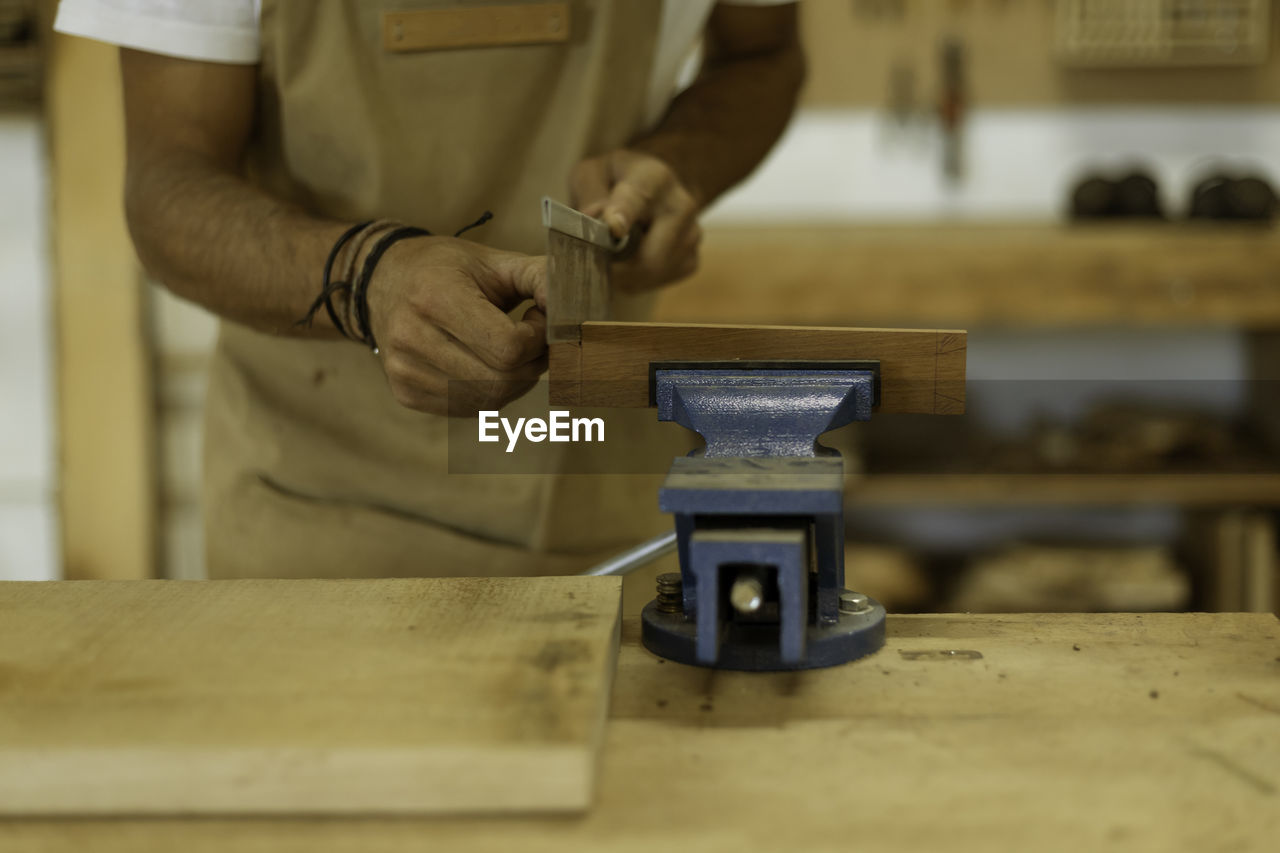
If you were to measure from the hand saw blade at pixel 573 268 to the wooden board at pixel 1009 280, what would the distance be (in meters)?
1.21

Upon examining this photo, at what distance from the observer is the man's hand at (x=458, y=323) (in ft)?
2.62

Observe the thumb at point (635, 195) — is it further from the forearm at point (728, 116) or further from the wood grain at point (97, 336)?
the wood grain at point (97, 336)

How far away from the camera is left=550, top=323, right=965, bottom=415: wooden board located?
767mm

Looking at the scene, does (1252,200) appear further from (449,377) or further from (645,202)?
(449,377)

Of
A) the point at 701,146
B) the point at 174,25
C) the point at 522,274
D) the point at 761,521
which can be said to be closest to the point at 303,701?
the point at 761,521

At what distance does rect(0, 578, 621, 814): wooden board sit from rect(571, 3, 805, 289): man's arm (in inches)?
17.6

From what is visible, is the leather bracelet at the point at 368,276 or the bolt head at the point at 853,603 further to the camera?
the leather bracelet at the point at 368,276

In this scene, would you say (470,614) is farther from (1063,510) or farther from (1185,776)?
(1063,510)

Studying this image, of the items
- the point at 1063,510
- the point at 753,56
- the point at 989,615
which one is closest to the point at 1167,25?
the point at 1063,510

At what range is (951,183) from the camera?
279 cm

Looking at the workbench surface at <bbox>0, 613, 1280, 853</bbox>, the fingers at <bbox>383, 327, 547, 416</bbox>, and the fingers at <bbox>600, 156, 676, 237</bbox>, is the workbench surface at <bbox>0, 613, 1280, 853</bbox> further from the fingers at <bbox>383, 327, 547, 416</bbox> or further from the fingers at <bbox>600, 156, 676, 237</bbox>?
the fingers at <bbox>600, 156, 676, 237</bbox>

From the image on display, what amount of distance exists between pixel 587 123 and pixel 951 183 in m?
1.86

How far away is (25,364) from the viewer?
101 inches

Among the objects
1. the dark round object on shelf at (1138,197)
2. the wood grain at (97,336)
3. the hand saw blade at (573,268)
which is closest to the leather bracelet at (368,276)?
the hand saw blade at (573,268)
